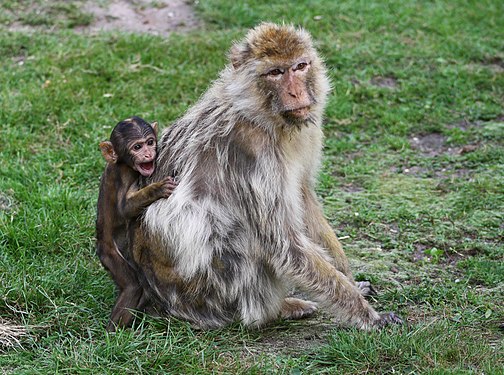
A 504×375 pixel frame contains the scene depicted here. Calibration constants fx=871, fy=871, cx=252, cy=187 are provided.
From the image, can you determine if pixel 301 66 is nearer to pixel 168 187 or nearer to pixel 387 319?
pixel 168 187

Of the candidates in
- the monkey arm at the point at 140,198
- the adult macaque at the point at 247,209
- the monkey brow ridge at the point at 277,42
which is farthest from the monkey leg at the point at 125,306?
the monkey brow ridge at the point at 277,42

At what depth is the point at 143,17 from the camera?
1046 cm

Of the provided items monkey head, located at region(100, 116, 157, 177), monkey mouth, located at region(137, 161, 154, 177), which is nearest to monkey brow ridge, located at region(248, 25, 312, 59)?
monkey head, located at region(100, 116, 157, 177)

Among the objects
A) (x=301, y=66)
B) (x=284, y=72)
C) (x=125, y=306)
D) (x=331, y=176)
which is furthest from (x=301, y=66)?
(x=331, y=176)

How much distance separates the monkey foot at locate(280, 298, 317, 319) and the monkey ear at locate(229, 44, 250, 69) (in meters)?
1.57

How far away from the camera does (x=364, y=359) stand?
4734 mm

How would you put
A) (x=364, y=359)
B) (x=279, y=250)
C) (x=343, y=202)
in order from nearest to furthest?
(x=364, y=359) → (x=279, y=250) → (x=343, y=202)

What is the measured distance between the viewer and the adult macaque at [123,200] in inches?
206

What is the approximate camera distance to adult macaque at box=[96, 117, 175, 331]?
5227mm

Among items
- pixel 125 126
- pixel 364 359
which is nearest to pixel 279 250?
pixel 364 359

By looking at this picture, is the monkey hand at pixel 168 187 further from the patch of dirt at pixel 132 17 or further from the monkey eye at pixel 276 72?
the patch of dirt at pixel 132 17

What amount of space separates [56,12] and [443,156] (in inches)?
196

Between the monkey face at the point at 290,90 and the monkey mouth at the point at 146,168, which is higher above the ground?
the monkey face at the point at 290,90

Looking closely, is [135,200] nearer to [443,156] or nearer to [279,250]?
[279,250]
